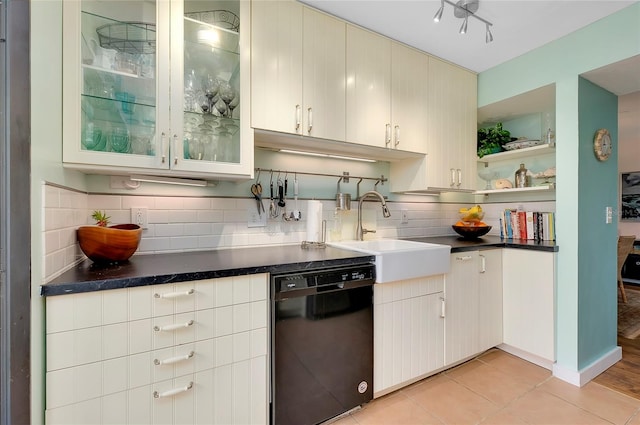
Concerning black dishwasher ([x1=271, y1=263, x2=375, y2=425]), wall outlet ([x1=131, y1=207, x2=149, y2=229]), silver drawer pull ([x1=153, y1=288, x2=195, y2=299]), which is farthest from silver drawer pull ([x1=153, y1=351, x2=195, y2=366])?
wall outlet ([x1=131, y1=207, x2=149, y2=229])

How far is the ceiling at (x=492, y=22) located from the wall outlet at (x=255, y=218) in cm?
132

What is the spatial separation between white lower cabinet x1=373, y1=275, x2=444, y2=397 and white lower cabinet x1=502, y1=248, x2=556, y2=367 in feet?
2.49

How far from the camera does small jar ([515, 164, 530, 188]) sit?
2557 millimetres

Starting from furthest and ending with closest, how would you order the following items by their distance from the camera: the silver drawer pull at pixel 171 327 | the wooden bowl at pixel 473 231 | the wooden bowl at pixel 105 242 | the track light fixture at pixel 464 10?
the wooden bowl at pixel 473 231, the track light fixture at pixel 464 10, the wooden bowl at pixel 105 242, the silver drawer pull at pixel 171 327

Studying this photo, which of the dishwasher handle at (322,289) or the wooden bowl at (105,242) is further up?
the wooden bowl at (105,242)

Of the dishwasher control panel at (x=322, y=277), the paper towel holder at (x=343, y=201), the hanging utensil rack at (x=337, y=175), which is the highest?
the hanging utensil rack at (x=337, y=175)

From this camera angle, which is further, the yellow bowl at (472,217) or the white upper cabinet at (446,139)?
the yellow bowl at (472,217)

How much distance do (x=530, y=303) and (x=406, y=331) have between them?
3.69 feet

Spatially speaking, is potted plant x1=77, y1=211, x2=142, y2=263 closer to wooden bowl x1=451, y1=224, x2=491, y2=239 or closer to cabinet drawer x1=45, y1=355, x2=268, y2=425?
cabinet drawer x1=45, y1=355, x2=268, y2=425

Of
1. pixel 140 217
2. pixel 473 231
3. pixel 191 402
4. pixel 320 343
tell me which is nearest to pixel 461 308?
pixel 473 231

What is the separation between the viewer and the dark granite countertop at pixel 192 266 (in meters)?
1.02

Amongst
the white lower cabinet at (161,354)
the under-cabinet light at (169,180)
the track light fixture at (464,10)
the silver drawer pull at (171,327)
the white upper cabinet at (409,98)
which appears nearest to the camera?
the white lower cabinet at (161,354)

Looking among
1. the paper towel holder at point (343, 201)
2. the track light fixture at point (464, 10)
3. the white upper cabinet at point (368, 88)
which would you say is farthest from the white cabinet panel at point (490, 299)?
the track light fixture at point (464, 10)

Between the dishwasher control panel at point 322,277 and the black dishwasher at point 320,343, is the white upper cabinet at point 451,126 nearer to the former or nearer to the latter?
the dishwasher control panel at point 322,277
